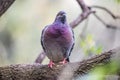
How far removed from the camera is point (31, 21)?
1171 cm

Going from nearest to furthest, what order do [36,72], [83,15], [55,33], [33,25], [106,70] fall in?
[106,70]
[36,72]
[55,33]
[83,15]
[33,25]

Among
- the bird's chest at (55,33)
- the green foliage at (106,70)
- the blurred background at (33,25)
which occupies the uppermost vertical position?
the green foliage at (106,70)

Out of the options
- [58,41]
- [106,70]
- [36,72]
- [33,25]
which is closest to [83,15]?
[58,41]

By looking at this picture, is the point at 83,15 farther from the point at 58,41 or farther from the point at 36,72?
the point at 36,72

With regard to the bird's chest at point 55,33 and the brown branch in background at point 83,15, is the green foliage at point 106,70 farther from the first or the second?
the brown branch in background at point 83,15

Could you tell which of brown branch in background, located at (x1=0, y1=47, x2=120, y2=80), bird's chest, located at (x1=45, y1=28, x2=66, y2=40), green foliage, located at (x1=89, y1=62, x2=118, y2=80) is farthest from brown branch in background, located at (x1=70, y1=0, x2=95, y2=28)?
green foliage, located at (x1=89, y1=62, x2=118, y2=80)

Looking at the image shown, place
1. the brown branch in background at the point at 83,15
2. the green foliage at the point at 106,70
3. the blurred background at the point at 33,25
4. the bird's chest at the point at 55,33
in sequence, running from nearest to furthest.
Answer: the green foliage at the point at 106,70 < the bird's chest at the point at 55,33 < the brown branch in background at the point at 83,15 < the blurred background at the point at 33,25

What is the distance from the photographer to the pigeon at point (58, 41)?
3.77m

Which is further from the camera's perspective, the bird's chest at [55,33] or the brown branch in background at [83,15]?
the brown branch in background at [83,15]

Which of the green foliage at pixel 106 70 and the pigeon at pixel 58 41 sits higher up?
the green foliage at pixel 106 70

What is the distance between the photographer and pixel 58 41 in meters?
3.78

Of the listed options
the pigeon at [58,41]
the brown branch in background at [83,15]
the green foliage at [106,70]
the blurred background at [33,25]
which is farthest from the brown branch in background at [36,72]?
the blurred background at [33,25]

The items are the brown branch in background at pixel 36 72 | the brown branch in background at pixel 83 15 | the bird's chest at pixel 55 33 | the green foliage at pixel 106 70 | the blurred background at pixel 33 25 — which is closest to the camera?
the green foliage at pixel 106 70

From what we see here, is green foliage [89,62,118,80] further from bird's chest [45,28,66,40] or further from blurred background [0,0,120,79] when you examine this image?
blurred background [0,0,120,79]
